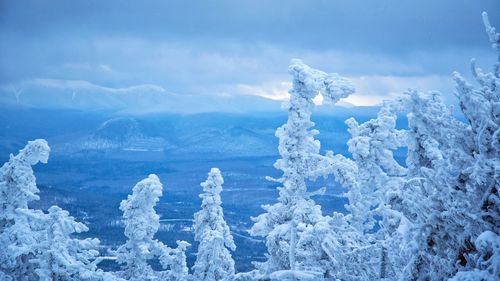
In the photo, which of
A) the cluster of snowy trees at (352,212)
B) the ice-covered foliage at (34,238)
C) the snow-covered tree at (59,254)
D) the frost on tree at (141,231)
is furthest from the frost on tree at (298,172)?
the frost on tree at (141,231)

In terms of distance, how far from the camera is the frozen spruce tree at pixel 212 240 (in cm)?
2145

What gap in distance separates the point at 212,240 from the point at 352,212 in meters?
6.73

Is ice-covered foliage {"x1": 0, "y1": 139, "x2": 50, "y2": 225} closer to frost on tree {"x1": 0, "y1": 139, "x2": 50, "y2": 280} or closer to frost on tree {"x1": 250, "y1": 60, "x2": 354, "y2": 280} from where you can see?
frost on tree {"x1": 0, "y1": 139, "x2": 50, "y2": 280}

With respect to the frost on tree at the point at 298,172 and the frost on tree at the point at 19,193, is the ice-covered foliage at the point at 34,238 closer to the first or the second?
the frost on tree at the point at 19,193

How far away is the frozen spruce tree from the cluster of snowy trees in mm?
56

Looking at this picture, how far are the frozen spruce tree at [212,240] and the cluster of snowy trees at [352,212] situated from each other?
0.19 feet

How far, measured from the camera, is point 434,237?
Answer: 750cm

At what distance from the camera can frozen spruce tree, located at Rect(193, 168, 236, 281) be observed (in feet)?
70.4

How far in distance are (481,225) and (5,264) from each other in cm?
1621

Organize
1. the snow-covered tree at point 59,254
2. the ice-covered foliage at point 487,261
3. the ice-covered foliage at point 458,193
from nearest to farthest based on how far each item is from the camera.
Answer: the ice-covered foliage at point 487,261
the ice-covered foliage at point 458,193
the snow-covered tree at point 59,254

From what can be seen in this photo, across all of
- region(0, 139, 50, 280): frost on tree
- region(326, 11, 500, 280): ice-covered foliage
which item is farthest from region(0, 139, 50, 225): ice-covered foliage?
region(326, 11, 500, 280): ice-covered foliage

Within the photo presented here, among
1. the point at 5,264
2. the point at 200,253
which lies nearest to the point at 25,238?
the point at 5,264

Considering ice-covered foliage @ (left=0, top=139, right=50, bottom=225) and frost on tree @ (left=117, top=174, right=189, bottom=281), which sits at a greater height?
ice-covered foliage @ (left=0, top=139, right=50, bottom=225)

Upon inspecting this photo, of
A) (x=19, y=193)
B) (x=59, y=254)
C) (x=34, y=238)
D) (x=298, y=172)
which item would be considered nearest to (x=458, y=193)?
(x=298, y=172)
